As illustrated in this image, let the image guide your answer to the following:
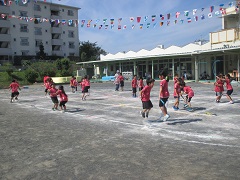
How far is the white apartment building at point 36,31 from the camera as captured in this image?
50562mm

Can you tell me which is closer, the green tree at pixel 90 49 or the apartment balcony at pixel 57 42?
the apartment balcony at pixel 57 42

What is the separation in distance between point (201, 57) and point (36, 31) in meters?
36.7

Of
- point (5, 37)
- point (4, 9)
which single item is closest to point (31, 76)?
point (5, 37)

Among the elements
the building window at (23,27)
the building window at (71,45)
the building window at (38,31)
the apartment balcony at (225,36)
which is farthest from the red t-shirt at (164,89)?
the building window at (71,45)

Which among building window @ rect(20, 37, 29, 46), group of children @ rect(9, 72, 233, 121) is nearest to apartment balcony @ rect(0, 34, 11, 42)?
building window @ rect(20, 37, 29, 46)

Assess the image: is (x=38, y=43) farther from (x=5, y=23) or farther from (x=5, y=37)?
(x=5, y=23)

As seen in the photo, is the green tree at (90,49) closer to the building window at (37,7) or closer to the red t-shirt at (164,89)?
the building window at (37,7)

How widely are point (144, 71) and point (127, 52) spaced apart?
5.18 m

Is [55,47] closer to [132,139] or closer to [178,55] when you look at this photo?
[178,55]

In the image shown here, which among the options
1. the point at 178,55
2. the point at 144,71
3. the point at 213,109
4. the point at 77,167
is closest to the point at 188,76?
the point at 178,55

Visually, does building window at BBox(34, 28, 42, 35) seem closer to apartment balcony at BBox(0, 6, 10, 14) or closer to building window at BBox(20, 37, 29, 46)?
building window at BBox(20, 37, 29, 46)

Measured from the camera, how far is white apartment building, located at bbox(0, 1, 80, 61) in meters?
50.6

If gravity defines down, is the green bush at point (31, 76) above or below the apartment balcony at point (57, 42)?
below

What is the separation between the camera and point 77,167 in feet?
17.2
